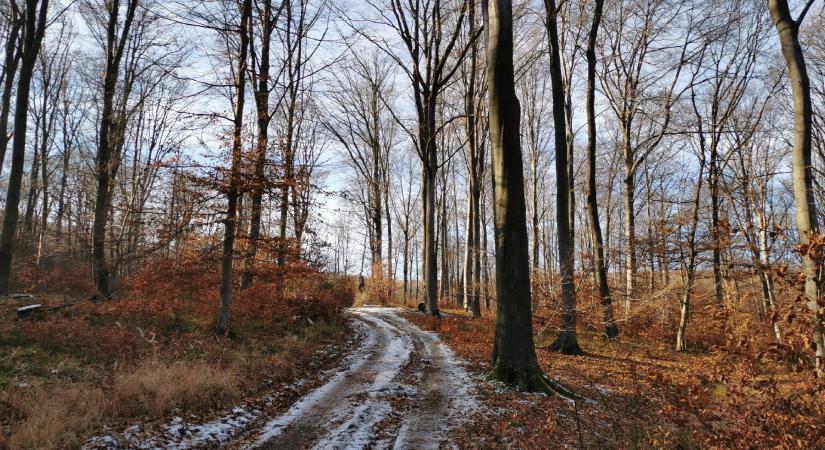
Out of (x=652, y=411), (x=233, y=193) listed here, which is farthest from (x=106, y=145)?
(x=652, y=411)

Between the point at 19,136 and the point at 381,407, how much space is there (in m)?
14.8

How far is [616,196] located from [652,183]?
2.67 m

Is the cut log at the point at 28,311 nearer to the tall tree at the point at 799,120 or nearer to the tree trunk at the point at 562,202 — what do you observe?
the tree trunk at the point at 562,202

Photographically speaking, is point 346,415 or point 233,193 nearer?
point 346,415

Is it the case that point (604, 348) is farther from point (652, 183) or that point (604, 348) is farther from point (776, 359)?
point (652, 183)

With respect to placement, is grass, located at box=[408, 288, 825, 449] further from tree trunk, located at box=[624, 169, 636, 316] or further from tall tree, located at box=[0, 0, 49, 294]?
tall tree, located at box=[0, 0, 49, 294]

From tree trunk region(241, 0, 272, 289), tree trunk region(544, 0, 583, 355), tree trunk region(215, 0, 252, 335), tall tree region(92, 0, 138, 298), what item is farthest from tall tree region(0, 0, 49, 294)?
tree trunk region(544, 0, 583, 355)

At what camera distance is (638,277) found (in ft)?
55.3

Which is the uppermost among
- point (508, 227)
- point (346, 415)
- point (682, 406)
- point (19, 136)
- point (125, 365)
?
point (19, 136)

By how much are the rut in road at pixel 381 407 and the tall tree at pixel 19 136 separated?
1155 centimetres

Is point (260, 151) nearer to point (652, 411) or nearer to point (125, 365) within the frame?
point (125, 365)

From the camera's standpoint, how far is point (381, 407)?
6508 mm

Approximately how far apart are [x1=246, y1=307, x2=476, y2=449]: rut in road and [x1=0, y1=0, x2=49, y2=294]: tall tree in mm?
11548

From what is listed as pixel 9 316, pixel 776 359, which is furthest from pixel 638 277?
pixel 9 316
